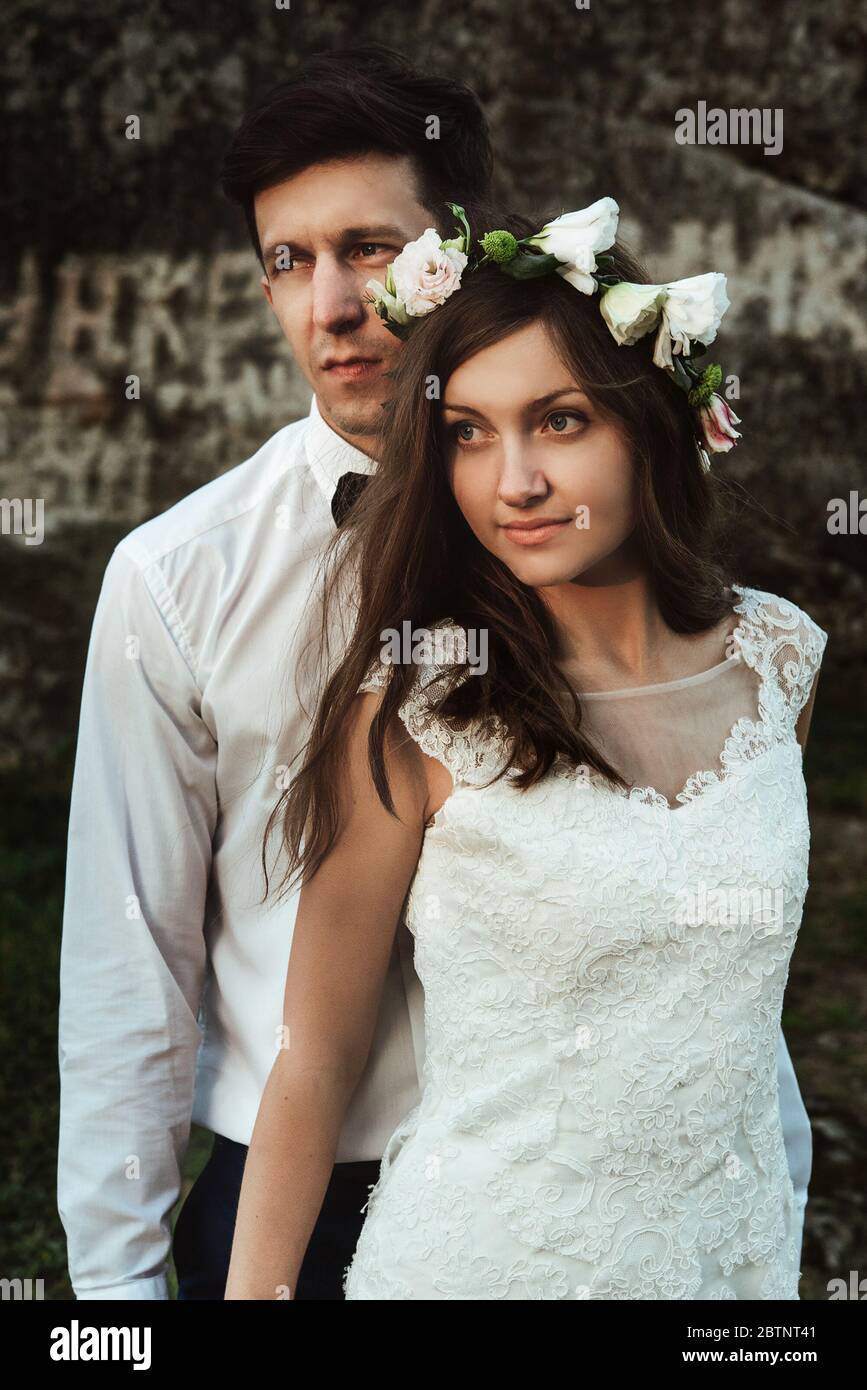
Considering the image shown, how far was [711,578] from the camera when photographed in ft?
6.99

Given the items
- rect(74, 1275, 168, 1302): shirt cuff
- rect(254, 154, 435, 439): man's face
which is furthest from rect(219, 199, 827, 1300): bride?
rect(74, 1275, 168, 1302): shirt cuff

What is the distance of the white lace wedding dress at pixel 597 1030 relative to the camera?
1.81 m

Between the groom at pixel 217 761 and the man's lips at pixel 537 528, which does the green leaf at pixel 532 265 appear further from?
the groom at pixel 217 761

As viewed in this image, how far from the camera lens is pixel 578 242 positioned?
1863 millimetres

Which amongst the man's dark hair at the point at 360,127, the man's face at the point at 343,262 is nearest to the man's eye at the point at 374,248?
the man's face at the point at 343,262

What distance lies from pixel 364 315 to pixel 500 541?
22.7 inches

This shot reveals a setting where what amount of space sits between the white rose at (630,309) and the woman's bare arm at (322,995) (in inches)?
21.2

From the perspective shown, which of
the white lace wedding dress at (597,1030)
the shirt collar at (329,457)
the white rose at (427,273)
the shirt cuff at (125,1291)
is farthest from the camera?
the shirt collar at (329,457)

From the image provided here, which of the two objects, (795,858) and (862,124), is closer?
(795,858)

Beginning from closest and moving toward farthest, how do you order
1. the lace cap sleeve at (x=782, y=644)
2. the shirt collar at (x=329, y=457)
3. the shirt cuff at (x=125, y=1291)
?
the lace cap sleeve at (x=782, y=644) → the shirt cuff at (x=125, y=1291) → the shirt collar at (x=329, y=457)

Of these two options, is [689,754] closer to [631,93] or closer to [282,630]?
[282,630]

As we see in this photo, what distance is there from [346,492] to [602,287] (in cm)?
60

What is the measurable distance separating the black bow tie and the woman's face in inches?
17.7
